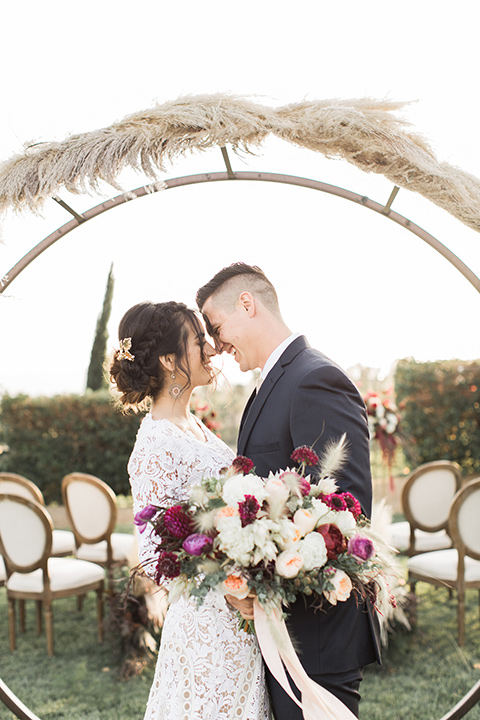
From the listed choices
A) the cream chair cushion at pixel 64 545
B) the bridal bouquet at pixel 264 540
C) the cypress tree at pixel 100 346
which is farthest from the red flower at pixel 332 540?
the cypress tree at pixel 100 346

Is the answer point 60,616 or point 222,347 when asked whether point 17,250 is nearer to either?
point 222,347

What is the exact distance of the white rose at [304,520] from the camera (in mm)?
1701

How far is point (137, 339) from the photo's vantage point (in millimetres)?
2744

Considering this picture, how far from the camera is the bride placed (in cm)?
224

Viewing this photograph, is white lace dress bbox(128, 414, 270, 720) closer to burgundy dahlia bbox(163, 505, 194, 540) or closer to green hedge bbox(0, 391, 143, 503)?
burgundy dahlia bbox(163, 505, 194, 540)

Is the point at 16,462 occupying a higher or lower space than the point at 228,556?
lower

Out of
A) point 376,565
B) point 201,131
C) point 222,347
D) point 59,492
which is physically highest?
point 201,131

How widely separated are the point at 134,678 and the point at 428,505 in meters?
3.25

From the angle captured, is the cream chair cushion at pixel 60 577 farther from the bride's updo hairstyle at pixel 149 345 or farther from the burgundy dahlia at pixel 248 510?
the burgundy dahlia at pixel 248 510

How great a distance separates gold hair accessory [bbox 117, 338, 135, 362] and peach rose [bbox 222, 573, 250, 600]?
1.28m

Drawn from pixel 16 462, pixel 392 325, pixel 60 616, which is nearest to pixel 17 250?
pixel 60 616

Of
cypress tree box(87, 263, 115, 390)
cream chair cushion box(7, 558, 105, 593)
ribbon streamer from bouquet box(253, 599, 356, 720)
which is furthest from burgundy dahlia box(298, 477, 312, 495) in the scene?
cypress tree box(87, 263, 115, 390)

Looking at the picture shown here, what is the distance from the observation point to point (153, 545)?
2299 millimetres

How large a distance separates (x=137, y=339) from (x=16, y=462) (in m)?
8.89
